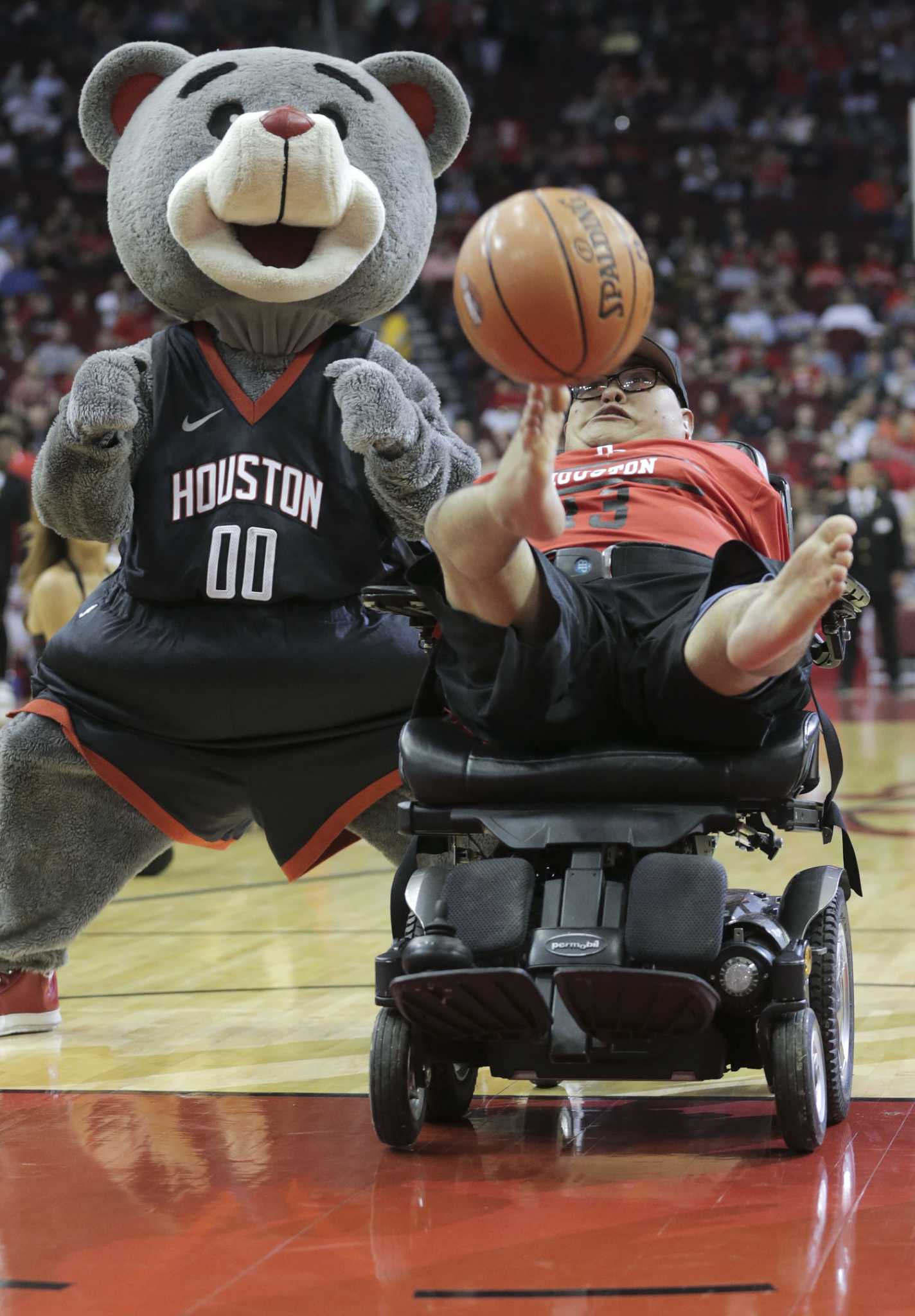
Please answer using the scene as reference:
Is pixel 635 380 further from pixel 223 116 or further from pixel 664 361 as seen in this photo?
pixel 223 116

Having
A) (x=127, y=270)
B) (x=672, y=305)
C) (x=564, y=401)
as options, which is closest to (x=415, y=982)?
(x=564, y=401)

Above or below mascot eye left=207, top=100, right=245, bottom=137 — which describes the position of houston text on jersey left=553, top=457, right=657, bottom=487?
below

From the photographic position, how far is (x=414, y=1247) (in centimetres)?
211

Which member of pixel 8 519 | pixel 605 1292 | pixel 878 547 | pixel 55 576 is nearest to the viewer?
pixel 605 1292

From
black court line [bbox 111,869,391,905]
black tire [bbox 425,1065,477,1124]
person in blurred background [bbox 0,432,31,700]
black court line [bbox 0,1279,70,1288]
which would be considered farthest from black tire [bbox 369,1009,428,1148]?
person in blurred background [bbox 0,432,31,700]

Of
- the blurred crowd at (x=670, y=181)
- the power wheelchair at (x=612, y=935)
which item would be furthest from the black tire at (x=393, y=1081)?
the blurred crowd at (x=670, y=181)

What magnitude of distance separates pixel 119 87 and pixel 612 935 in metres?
2.29

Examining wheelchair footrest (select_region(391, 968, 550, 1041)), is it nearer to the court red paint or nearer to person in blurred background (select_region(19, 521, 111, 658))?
the court red paint

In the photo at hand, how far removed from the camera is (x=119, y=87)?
369cm

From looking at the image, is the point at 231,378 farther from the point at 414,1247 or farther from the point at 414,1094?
the point at 414,1247

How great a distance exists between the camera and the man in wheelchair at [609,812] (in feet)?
7.50

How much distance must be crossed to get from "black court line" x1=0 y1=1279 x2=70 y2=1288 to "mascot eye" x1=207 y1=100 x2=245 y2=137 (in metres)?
2.30

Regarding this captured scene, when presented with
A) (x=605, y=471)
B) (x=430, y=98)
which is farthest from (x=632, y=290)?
(x=430, y=98)

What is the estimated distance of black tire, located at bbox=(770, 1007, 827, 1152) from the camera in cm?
236
